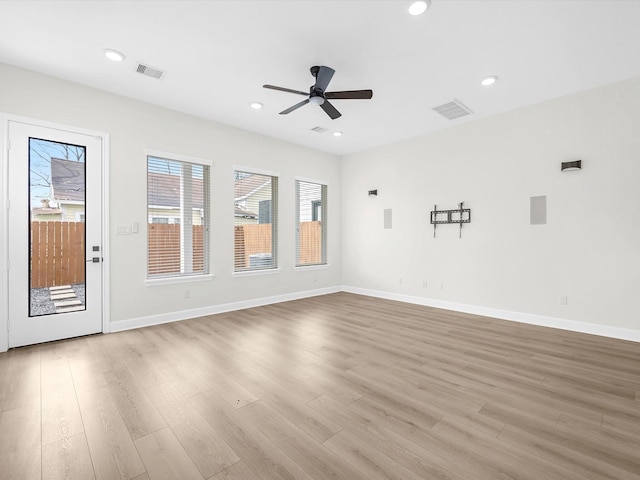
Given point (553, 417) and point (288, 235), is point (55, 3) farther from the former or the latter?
point (553, 417)

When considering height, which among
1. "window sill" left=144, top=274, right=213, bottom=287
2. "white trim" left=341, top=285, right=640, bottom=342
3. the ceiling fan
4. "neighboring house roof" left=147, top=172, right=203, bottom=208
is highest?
the ceiling fan

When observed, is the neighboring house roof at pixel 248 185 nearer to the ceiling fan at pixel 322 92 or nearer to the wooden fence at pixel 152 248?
the wooden fence at pixel 152 248

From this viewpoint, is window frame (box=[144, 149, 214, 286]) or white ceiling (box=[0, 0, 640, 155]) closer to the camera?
white ceiling (box=[0, 0, 640, 155])

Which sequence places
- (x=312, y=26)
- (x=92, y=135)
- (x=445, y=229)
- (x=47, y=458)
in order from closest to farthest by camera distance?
(x=47, y=458) < (x=312, y=26) < (x=92, y=135) < (x=445, y=229)

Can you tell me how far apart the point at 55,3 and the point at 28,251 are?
264 cm

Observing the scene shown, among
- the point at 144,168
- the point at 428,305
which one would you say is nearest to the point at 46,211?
the point at 144,168

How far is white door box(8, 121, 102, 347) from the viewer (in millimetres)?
3451

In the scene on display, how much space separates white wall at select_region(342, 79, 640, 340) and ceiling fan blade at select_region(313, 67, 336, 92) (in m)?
3.06

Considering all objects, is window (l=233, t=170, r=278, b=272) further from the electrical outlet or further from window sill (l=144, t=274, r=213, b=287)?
the electrical outlet

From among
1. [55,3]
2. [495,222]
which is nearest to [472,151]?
[495,222]

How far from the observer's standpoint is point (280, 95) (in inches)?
161

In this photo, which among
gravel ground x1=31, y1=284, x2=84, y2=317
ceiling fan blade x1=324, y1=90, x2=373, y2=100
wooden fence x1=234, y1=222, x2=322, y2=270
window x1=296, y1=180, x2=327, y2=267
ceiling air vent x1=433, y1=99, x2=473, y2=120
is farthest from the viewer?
window x1=296, y1=180, x2=327, y2=267

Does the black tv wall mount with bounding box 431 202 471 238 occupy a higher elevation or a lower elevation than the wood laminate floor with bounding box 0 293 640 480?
higher

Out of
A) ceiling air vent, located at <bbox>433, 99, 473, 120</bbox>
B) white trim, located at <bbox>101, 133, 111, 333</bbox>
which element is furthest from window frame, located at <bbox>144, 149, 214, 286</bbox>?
ceiling air vent, located at <bbox>433, 99, 473, 120</bbox>
